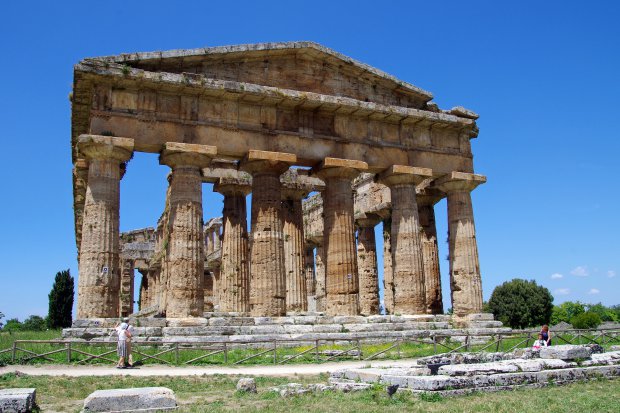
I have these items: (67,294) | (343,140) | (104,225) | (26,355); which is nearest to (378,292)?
(343,140)

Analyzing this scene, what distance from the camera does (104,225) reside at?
798 inches

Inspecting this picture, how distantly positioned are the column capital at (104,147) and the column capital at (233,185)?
21.7ft

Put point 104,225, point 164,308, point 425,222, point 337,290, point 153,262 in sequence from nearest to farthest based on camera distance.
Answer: point 104,225, point 164,308, point 337,290, point 425,222, point 153,262

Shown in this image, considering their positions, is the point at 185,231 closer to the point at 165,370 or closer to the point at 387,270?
the point at 165,370

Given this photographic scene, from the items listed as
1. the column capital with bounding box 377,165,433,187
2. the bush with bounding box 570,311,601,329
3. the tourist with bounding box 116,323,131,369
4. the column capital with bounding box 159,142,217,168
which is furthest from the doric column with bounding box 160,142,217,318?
the bush with bounding box 570,311,601,329

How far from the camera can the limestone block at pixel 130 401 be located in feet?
29.7

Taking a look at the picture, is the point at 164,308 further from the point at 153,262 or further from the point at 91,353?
the point at 153,262

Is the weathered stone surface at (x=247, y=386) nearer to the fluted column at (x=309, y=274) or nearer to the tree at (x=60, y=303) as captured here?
the fluted column at (x=309, y=274)

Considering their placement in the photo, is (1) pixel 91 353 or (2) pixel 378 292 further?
(2) pixel 378 292

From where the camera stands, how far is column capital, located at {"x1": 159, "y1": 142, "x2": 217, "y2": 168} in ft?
70.0

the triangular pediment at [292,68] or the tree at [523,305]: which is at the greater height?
the triangular pediment at [292,68]

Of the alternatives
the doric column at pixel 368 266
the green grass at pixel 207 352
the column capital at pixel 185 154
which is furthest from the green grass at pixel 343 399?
the doric column at pixel 368 266

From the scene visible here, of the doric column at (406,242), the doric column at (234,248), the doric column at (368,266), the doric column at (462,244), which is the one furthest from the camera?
the doric column at (368,266)

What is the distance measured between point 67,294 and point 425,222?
32432 mm
